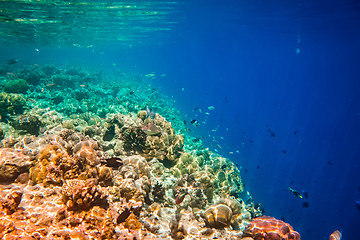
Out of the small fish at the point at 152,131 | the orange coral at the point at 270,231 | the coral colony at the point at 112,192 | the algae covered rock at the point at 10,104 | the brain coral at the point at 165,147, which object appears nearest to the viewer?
the coral colony at the point at 112,192

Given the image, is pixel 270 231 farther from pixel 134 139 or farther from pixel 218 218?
pixel 134 139

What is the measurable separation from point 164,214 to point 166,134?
3648 mm

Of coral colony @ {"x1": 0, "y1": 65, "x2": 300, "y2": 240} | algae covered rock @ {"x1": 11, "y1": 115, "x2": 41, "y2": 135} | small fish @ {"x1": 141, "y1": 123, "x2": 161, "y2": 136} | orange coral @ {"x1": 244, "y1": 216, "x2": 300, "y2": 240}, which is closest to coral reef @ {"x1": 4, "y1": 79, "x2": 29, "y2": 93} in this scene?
coral colony @ {"x1": 0, "y1": 65, "x2": 300, "y2": 240}

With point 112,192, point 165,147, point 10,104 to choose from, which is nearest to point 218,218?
point 112,192

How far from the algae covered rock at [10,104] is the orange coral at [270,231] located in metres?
13.8

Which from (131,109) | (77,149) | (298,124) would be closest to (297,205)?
(131,109)

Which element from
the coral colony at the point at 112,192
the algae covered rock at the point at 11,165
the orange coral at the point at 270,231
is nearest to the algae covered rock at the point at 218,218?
the coral colony at the point at 112,192

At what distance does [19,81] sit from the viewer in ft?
51.7

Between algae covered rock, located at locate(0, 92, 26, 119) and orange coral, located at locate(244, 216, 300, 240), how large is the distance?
13807mm

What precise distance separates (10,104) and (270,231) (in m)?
14.5

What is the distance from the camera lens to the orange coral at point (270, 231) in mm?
4402

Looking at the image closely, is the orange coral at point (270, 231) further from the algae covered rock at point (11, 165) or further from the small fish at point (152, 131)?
the algae covered rock at point (11, 165)

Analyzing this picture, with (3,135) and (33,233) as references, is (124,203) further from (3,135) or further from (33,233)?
(3,135)

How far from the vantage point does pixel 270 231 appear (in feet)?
14.7
